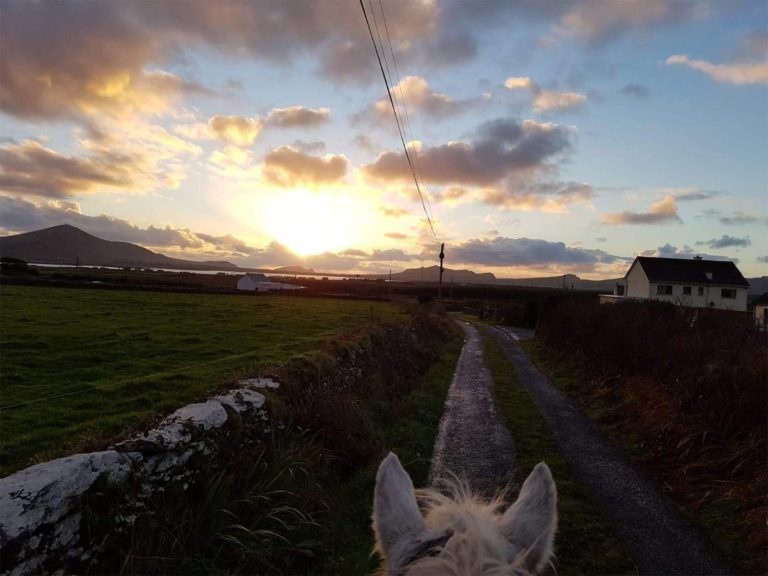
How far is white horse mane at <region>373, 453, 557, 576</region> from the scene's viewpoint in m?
1.64

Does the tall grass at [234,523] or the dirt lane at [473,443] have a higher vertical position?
the tall grass at [234,523]

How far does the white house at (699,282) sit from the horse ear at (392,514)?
193ft

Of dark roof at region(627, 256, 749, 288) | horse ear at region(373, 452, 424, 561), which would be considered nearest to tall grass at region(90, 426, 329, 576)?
horse ear at region(373, 452, 424, 561)

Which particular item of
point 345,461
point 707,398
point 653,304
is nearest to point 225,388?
point 345,461

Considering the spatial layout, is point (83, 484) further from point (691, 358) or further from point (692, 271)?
point (692, 271)

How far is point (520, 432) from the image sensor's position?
10.1 meters

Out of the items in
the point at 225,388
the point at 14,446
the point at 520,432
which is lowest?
the point at 520,432

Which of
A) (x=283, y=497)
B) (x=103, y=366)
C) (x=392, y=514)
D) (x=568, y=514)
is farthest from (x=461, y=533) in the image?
(x=103, y=366)

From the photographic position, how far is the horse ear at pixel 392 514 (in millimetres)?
2039

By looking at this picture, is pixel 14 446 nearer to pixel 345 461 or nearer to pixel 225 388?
pixel 225 388

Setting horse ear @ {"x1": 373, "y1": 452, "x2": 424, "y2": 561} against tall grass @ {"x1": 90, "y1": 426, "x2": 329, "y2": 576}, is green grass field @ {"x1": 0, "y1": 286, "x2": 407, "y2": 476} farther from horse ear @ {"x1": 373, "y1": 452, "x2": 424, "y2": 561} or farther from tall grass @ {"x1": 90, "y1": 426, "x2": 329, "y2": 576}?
horse ear @ {"x1": 373, "y1": 452, "x2": 424, "y2": 561}

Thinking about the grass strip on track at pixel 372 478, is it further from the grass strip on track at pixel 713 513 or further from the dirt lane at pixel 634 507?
the grass strip on track at pixel 713 513

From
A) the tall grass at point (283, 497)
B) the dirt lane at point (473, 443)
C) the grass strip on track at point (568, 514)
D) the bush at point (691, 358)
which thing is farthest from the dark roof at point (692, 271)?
the tall grass at point (283, 497)

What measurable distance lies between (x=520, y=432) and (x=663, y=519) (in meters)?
3.90
